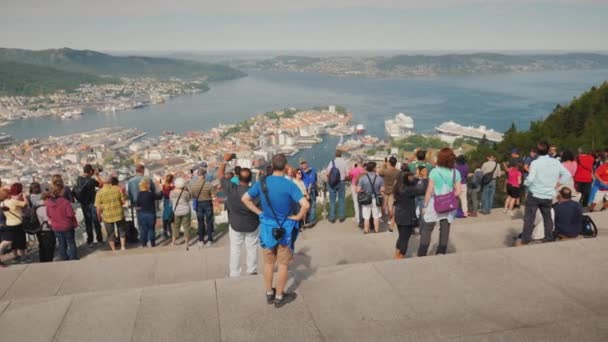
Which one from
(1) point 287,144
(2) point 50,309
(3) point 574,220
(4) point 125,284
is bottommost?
(1) point 287,144

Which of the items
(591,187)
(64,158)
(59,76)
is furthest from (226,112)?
(591,187)

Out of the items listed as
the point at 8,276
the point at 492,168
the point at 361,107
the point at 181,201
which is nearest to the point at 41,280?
the point at 8,276

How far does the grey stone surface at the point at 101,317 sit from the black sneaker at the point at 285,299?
110 cm

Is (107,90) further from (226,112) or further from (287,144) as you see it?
(287,144)

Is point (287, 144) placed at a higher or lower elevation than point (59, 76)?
lower

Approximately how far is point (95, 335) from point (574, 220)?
4.95m

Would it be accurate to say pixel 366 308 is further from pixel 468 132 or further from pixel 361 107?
pixel 361 107

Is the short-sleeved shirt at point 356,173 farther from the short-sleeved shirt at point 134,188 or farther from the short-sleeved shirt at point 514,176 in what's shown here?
Answer: the short-sleeved shirt at point 134,188

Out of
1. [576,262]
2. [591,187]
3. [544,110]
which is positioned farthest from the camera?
[544,110]

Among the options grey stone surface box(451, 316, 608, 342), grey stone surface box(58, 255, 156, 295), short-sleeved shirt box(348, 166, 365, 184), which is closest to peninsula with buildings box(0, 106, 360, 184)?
short-sleeved shirt box(348, 166, 365, 184)

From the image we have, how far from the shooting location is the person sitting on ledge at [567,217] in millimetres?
4762

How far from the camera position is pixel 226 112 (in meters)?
78.5

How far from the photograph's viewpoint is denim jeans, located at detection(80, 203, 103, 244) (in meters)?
6.36

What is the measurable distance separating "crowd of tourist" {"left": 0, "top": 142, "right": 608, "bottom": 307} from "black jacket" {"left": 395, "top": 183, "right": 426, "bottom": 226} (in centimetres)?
1
